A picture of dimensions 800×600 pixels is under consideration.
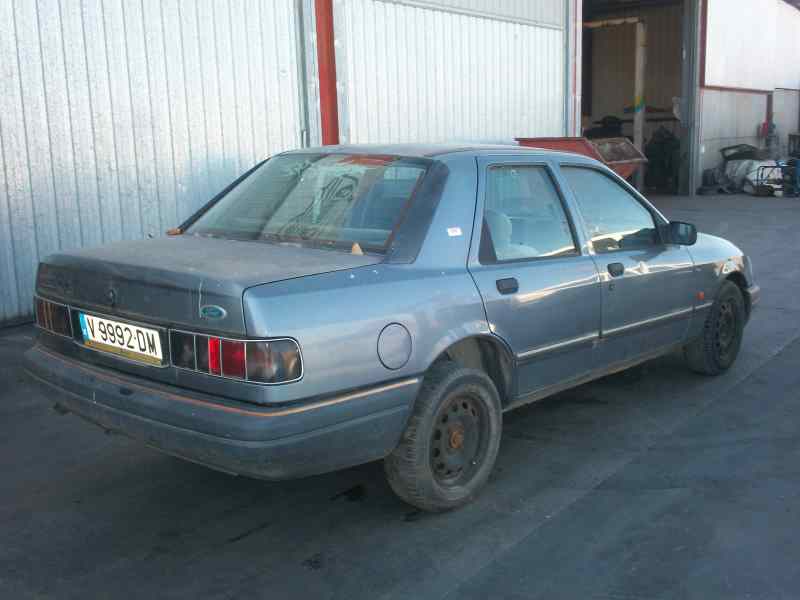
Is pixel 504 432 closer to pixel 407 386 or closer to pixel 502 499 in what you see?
pixel 502 499

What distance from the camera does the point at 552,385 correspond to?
434cm

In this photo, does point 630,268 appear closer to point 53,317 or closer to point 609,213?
point 609,213

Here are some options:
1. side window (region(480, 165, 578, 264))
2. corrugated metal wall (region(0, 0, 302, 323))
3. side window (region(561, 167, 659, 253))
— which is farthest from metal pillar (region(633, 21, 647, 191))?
side window (region(480, 165, 578, 264))

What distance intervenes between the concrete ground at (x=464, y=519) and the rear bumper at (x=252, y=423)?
18.0 inches

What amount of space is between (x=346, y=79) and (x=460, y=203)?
21.7 ft

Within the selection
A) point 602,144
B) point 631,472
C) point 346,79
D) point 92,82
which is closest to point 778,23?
point 602,144

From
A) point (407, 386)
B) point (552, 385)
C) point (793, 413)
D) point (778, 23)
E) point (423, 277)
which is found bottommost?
point (793, 413)

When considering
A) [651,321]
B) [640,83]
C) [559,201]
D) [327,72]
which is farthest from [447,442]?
[640,83]

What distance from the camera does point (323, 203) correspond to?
13.3 feet

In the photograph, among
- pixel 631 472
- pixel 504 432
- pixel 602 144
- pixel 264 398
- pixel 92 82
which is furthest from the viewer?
pixel 602 144

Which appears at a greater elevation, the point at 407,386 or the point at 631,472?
the point at 407,386

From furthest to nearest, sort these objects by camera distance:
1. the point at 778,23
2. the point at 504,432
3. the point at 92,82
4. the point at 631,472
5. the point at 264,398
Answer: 1. the point at 778,23
2. the point at 92,82
3. the point at 504,432
4. the point at 631,472
5. the point at 264,398

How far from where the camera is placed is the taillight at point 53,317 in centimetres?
372

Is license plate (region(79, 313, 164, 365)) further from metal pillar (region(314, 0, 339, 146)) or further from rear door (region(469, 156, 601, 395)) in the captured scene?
metal pillar (region(314, 0, 339, 146))
